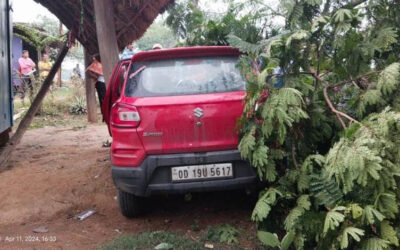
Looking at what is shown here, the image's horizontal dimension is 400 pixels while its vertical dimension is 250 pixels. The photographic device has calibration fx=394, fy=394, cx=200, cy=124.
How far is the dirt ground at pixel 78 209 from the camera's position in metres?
3.72

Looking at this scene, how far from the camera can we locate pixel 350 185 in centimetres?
230

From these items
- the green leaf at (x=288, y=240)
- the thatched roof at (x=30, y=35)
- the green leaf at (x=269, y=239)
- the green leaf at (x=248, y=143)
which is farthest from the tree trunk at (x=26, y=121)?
the thatched roof at (x=30, y=35)

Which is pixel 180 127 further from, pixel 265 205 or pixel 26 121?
pixel 26 121

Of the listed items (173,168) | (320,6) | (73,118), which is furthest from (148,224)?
(73,118)

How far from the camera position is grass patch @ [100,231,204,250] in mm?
3284

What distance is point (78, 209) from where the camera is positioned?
4449mm

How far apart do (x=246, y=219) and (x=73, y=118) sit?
9.90 metres

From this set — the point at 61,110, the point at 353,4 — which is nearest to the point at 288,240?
the point at 353,4

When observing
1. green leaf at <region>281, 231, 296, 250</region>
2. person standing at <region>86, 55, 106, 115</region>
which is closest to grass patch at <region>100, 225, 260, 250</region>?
green leaf at <region>281, 231, 296, 250</region>

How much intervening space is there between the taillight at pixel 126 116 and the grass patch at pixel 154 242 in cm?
98

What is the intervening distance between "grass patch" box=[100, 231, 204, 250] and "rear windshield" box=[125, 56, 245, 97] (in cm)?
127

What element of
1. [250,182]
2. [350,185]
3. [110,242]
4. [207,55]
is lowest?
[110,242]

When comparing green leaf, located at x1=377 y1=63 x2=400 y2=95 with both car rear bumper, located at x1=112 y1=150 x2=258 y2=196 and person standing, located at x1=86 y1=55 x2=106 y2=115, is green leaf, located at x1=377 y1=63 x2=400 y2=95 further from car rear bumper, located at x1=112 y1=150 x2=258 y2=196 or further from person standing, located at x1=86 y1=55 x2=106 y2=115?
person standing, located at x1=86 y1=55 x2=106 y2=115

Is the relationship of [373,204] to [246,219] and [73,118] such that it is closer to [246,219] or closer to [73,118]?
[246,219]
